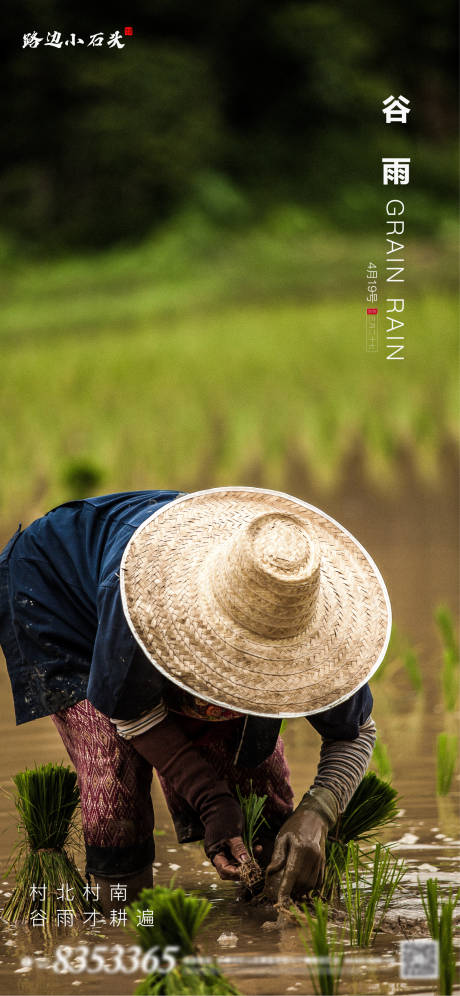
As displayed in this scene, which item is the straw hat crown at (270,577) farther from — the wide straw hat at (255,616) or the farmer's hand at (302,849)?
the farmer's hand at (302,849)

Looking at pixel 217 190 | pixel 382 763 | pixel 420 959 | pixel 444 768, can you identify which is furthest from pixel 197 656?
pixel 217 190

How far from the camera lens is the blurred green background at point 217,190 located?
1125 cm

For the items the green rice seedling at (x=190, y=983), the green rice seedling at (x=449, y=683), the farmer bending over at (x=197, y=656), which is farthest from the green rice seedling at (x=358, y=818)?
the green rice seedling at (x=449, y=683)

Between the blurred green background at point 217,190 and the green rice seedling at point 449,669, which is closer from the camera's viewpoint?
the green rice seedling at point 449,669

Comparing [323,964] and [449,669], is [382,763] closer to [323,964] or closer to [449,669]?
[449,669]

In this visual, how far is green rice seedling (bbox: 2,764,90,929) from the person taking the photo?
2508 mm

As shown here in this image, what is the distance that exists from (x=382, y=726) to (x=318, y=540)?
161 centimetres

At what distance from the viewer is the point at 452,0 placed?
16.2 meters

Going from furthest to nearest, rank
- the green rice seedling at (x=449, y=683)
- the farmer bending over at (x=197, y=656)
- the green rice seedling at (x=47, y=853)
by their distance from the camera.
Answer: the green rice seedling at (x=449, y=683), the green rice seedling at (x=47, y=853), the farmer bending over at (x=197, y=656)

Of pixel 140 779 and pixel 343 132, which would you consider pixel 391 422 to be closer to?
pixel 140 779

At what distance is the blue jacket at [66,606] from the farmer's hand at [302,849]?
0.48ft

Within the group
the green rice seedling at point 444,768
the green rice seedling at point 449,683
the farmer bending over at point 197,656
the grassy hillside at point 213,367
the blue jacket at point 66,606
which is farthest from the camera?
the grassy hillside at point 213,367

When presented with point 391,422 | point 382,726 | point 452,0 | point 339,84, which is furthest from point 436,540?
point 452,0

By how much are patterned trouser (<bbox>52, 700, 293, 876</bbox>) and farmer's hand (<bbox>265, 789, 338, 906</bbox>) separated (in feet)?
0.81
